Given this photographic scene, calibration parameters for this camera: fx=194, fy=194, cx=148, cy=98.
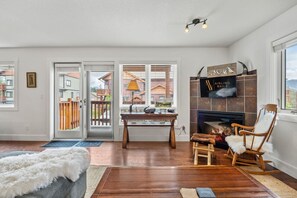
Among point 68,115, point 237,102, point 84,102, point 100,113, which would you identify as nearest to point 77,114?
point 68,115

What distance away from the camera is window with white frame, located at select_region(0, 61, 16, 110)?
4.82 metres

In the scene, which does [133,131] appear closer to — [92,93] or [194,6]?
[92,93]

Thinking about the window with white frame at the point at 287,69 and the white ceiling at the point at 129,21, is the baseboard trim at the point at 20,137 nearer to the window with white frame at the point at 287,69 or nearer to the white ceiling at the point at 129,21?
the white ceiling at the point at 129,21

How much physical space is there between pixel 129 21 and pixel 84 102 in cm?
248

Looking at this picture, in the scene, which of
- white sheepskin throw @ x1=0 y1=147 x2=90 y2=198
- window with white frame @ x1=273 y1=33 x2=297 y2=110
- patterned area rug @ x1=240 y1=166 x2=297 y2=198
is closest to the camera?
white sheepskin throw @ x1=0 y1=147 x2=90 y2=198

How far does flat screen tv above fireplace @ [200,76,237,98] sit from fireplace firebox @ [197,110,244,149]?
0.40 metres

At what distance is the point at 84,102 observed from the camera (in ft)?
15.8

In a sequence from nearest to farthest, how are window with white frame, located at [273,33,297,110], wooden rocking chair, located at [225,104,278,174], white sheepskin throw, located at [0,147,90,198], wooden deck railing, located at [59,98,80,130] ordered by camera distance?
white sheepskin throw, located at [0,147,90,198] < wooden rocking chair, located at [225,104,278,174] < window with white frame, located at [273,33,297,110] < wooden deck railing, located at [59,98,80,130]

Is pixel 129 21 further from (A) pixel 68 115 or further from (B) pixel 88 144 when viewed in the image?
(A) pixel 68 115

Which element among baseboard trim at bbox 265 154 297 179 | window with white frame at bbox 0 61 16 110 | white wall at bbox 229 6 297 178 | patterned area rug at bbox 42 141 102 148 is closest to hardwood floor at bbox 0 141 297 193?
baseboard trim at bbox 265 154 297 179

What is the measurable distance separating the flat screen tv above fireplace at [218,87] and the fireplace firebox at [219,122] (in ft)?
1.31

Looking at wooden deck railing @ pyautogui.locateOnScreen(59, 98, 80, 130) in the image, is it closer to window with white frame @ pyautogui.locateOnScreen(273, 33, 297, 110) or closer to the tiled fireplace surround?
the tiled fireplace surround

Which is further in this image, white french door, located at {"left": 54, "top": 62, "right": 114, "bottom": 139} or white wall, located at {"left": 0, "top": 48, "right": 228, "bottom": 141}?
white french door, located at {"left": 54, "top": 62, "right": 114, "bottom": 139}

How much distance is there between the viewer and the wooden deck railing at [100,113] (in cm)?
490
